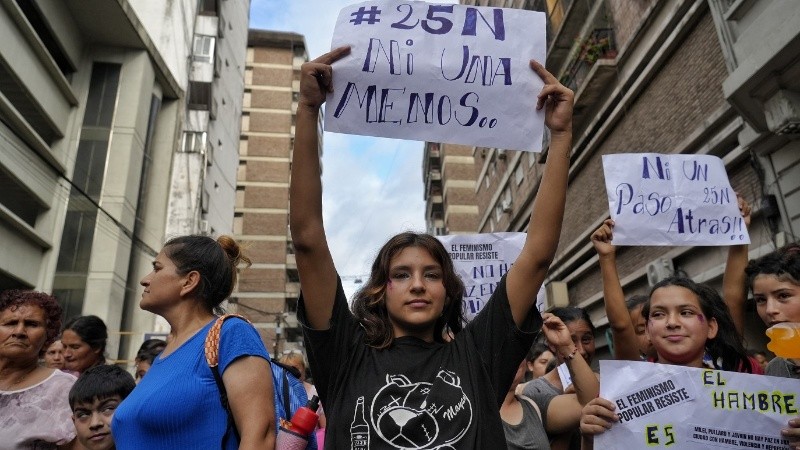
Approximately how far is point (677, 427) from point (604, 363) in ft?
1.06

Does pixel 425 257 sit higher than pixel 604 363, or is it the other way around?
pixel 425 257

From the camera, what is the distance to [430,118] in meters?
2.22

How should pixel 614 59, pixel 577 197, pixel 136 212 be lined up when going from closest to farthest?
pixel 614 59, pixel 577 197, pixel 136 212

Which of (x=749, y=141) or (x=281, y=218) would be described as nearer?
(x=749, y=141)

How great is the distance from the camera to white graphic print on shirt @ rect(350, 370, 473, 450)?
5.12 ft

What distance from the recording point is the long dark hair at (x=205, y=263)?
2.26 m

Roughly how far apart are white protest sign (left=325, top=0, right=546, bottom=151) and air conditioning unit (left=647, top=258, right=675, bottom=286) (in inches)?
336

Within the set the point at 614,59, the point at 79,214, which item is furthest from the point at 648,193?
the point at 79,214

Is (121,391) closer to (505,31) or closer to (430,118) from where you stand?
(430,118)

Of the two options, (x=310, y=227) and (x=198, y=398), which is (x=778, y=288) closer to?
(x=310, y=227)

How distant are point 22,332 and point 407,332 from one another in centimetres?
219

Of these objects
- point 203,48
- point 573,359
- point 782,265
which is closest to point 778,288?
point 782,265

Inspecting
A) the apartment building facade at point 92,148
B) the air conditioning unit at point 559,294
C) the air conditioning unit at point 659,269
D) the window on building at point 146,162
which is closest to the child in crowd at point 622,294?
the air conditioning unit at point 659,269

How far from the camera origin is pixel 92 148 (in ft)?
50.6
